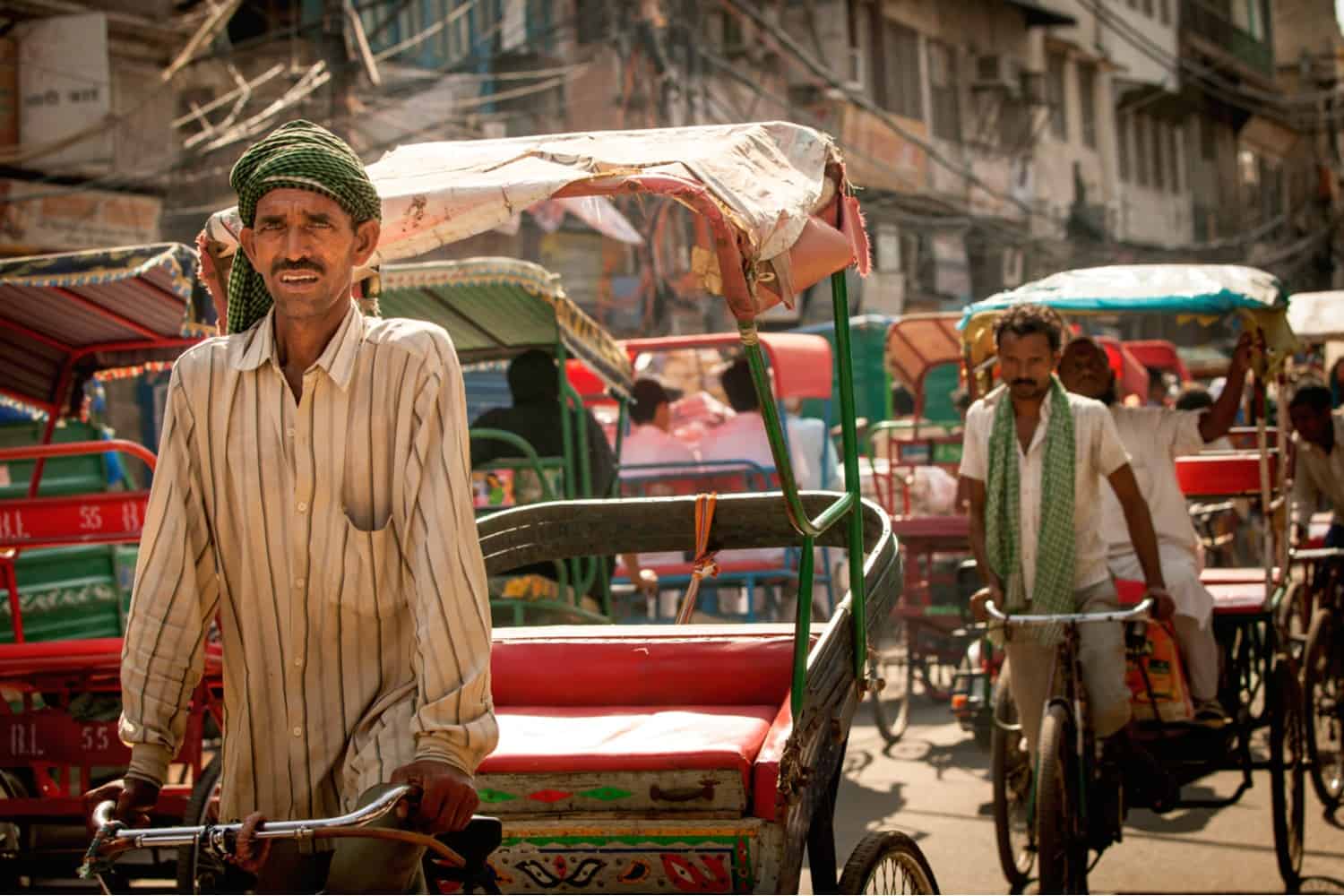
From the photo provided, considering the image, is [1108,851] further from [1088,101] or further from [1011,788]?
[1088,101]

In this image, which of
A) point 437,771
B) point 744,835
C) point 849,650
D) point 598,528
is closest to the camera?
point 437,771

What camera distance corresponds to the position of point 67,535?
19.4 ft

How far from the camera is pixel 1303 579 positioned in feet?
25.5

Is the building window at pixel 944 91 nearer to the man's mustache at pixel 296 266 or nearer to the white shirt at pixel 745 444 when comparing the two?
the white shirt at pixel 745 444

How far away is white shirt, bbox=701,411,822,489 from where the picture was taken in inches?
416

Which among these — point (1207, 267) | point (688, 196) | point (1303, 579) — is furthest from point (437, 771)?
point (1303, 579)

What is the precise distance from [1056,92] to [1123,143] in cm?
426

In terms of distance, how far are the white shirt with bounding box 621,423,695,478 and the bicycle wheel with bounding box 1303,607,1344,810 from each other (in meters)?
4.30

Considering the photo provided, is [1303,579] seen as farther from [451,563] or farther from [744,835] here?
[451,563]

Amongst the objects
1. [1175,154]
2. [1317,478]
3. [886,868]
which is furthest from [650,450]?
[1175,154]

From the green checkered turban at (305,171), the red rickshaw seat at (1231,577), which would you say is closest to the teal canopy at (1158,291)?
the red rickshaw seat at (1231,577)

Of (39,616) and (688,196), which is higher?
(688,196)

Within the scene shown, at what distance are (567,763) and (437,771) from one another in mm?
1035

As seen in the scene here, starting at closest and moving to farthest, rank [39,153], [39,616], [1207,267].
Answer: [1207,267] < [39,616] < [39,153]
